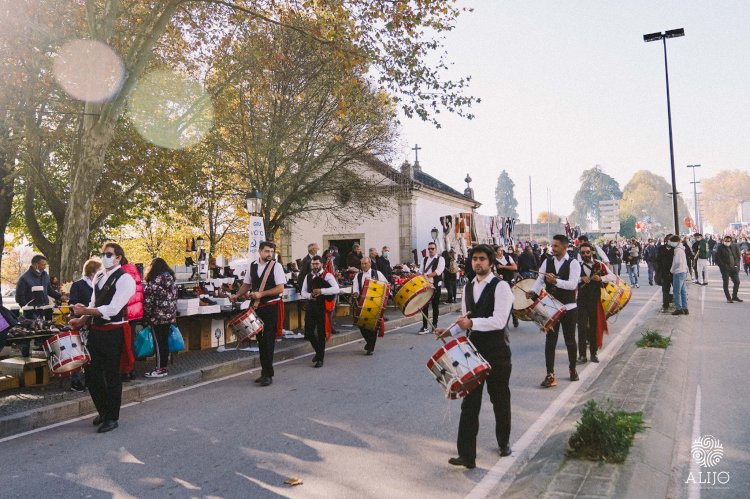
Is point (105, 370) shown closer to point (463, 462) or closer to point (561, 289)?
point (463, 462)

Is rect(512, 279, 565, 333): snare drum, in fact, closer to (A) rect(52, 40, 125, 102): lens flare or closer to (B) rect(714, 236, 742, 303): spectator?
(A) rect(52, 40, 125, 102): lens flare

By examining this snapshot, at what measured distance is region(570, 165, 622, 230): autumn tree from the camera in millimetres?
147000

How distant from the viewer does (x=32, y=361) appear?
818 centimetres

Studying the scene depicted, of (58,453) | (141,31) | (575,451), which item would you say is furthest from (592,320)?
(141,31)

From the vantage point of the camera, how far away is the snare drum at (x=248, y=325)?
817cm

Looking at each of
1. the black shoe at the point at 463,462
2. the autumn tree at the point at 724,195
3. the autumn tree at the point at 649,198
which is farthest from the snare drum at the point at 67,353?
the autumn tree at the point at 724,195

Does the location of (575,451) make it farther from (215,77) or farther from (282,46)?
(215,77)

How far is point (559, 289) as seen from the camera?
7.96 metres

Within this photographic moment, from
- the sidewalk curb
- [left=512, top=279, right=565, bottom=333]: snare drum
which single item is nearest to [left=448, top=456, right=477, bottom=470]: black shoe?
[left=512, top=279, right=565, bottom=333]: snare drum

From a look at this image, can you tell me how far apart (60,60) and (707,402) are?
19.3m

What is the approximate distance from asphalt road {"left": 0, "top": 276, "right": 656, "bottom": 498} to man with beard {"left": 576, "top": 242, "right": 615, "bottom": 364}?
0.71 meters

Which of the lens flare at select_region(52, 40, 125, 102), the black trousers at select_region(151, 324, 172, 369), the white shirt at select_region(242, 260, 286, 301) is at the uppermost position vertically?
the lens flare at select_region(52, 40, 125, 102)

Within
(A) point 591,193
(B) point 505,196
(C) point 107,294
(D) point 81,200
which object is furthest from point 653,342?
(B) point 505,196

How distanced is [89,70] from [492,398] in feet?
43.9
